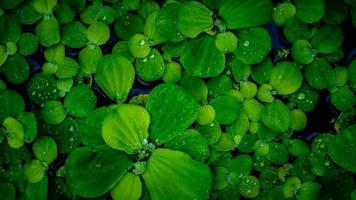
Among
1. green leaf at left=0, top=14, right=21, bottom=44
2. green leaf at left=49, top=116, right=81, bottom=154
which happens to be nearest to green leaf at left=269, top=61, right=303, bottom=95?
green leaf at left=49, top=116, right=81, bottom=154

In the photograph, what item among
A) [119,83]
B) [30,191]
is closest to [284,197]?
[119,83]

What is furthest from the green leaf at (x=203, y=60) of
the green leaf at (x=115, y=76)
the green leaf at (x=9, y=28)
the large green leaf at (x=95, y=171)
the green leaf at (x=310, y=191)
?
the green leaf at (x=9, y=28)

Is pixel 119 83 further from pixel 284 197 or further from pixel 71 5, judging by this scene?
pixel 284 197

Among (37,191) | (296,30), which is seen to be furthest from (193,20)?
(37,191)

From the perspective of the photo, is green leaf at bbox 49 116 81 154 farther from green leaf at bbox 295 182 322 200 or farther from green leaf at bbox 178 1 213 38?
green leaf at bbox 295 182 322 200

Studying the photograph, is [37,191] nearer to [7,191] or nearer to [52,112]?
[7,191]

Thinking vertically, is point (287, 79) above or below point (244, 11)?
below
